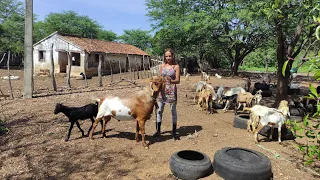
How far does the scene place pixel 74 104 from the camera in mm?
9695

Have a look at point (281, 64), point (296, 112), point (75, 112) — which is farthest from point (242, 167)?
point (281, 64)

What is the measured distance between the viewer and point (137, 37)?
52.5m

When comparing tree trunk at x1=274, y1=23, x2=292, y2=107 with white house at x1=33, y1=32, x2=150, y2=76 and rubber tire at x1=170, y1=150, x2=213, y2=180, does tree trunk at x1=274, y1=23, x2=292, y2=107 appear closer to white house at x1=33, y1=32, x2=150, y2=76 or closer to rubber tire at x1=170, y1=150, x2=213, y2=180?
rubber tire at x1=170, y1=150, x2=213, y2=180

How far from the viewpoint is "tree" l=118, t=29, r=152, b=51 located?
52.5m

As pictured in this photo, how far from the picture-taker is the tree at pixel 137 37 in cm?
5253

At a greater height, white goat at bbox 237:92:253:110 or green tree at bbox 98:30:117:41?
green tree at bbox 98:30:117:41

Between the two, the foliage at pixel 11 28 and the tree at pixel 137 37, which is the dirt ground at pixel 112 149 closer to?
the foliage at pixel 11 28

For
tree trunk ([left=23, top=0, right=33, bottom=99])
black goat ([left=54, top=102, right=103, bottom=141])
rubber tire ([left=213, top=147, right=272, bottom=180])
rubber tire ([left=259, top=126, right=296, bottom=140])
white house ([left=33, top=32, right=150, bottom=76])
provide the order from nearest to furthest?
rubber tire ([left=213, top=147, right=272, bottom=180]), black goat ([left=54, top=102, right=103, bottom=141]), rubber tire ([left=259, top=126, right=296, bottom=140]), tree trunk ([left=23, top=0, right=33, bottom=99]), white house ([left=33, top=32, right=150, bottom=76])

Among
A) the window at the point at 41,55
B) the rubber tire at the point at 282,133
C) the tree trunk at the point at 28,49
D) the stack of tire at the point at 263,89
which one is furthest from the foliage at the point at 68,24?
the rubber tire at the point at 282,133

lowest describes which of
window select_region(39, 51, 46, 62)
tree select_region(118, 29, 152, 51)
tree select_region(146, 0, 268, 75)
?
window select_region(39, 51, 46, 62)

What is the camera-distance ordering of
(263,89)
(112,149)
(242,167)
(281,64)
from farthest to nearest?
(263,89) → (281,64) → (112,149) → (242,167)

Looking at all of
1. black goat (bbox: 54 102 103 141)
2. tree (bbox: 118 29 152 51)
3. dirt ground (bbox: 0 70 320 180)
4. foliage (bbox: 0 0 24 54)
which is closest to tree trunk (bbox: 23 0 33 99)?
dirt ground (bbox: 0 70 320 180)

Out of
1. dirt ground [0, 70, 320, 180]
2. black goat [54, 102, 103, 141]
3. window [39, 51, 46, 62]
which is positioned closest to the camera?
dirt ground [0, 70, 320, 180]

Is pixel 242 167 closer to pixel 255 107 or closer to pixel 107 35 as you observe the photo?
pixel 255 107
